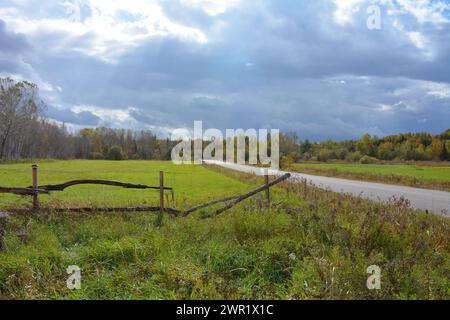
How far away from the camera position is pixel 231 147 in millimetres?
99875

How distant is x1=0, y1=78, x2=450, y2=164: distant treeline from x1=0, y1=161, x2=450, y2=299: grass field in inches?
2310

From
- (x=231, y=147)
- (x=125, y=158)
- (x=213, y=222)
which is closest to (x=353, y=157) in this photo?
(x=231, y=147)

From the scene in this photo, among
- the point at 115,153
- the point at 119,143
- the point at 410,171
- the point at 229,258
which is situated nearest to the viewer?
the point at 229,258

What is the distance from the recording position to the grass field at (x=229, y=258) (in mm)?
5281

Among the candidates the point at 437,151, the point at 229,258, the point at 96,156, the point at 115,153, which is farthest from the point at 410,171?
the point at 96,156

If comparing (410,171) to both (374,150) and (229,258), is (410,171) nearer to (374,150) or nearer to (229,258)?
(229,258)

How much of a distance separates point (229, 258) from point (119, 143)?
146521 mm

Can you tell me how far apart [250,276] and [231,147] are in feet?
309

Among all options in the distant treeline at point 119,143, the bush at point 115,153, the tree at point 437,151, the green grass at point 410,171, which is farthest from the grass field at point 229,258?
the bush at point 115,153

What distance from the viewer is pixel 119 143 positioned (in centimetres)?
14712

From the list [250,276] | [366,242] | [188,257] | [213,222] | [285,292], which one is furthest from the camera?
[213,222]

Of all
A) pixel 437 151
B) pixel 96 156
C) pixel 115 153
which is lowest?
pixel 96 156

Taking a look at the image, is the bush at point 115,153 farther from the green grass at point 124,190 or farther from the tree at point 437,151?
the tree at point 437,151
